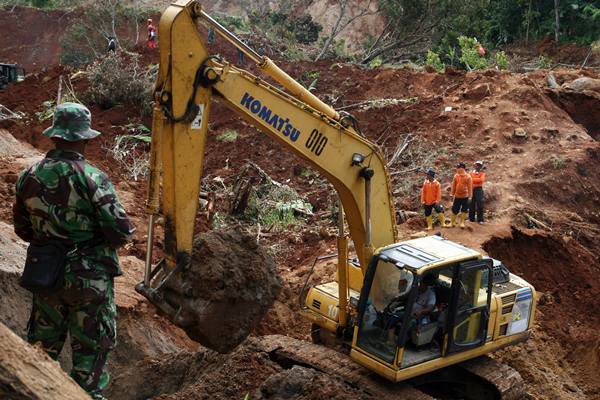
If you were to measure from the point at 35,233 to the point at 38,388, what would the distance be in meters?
1.42

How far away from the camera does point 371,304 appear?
7.51 metres

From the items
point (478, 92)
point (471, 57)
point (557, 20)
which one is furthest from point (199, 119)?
point (557, 20)

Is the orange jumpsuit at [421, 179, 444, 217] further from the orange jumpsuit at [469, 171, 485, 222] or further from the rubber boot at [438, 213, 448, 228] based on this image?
the orange jumpsuit at [469, 171, 485, 222]

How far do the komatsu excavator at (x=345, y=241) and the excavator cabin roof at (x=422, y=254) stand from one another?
0.01 metres

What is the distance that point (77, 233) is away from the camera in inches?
216

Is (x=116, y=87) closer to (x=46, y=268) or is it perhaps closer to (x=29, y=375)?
(x=46, y=268)

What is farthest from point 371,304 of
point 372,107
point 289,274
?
point 372,107

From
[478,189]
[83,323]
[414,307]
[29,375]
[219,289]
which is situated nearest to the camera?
[29,375]

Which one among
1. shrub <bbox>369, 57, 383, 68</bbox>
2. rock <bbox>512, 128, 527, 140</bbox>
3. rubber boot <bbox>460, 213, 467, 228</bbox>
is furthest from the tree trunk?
rubber boot <bbox>460, 213, 467, 228</bbox>

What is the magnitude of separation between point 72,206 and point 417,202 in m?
10.5

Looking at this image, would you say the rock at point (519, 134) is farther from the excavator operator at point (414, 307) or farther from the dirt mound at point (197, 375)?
the dirt mound at point (197, 375)

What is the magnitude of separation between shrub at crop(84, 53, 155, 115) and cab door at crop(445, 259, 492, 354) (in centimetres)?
1362

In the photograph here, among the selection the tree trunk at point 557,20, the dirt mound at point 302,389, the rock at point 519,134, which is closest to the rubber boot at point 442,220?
the rock at point 519,134

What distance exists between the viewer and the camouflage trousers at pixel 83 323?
5.55 meters
